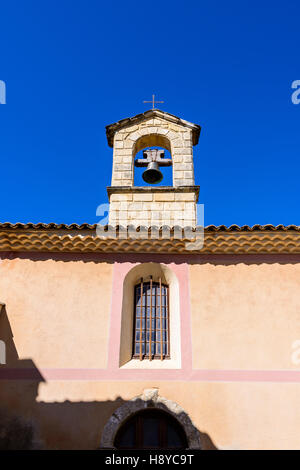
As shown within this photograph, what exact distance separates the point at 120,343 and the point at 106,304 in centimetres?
76

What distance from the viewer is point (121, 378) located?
18.2ft

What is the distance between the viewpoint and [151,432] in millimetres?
5355

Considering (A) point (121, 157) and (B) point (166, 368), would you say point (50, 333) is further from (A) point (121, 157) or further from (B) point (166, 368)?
(A) point (121, 157)

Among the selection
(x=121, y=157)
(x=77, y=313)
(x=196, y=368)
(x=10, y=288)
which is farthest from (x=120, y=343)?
(x=121, y=157)

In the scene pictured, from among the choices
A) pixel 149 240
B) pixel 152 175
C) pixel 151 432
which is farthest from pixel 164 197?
pixel 151 432

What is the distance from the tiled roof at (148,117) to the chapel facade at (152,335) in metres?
2.80

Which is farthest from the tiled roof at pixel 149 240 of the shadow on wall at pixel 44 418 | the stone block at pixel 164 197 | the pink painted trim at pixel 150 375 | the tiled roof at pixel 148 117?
the tiled roof at pixel 148 117

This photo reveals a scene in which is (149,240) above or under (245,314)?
above

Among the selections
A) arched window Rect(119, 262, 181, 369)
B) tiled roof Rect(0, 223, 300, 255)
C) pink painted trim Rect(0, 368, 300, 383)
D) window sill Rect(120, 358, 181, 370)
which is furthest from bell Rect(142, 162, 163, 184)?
pink painted trim Rect(0, 368, 300, 383)

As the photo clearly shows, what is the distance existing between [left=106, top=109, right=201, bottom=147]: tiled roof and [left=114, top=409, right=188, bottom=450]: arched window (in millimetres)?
6455

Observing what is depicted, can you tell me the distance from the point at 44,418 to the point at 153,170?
5.54 m

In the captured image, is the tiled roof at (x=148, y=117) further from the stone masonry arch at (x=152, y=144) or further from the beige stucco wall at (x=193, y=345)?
the beige stucco wall at (x=193, y=345)

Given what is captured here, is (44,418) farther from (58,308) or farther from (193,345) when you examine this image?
(193,345)

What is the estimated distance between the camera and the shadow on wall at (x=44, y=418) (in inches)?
200
